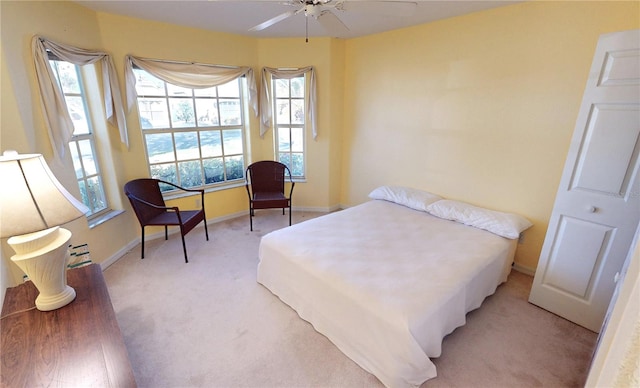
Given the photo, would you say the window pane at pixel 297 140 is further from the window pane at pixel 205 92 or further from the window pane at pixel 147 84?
the window pane at pixel 147 84

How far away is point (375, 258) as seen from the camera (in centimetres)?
217

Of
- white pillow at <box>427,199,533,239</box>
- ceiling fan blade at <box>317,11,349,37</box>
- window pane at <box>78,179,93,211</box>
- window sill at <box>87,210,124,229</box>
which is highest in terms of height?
ceiling fan blade at <box>317,11,349,37</box>

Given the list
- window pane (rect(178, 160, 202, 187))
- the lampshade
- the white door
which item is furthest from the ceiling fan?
window pane (rect(178, 160, 202, 187))

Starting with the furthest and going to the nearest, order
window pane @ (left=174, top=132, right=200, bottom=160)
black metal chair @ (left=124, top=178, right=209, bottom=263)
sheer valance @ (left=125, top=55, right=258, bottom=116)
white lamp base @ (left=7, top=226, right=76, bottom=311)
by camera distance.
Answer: window pane @ (left=174, top=132, right=200, bottom=160)
sheer valance @ (left=125, top=55, right=258, bottom=116)
black metal chair @ (left=124, top=178, right=209, bottom=263)
white lamp base @ (left=7, top=226, right=76, bottom=311)

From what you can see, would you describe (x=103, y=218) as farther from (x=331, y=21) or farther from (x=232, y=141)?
(x=331, y=21)

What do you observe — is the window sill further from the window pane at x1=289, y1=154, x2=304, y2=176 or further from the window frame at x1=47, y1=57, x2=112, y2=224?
the window pane at x1=289, y1=154, x2=304, y2=176

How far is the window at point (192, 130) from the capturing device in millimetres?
3328

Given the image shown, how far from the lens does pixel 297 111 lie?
411cm

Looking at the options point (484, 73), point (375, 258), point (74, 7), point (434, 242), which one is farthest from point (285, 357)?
point (74, 7)

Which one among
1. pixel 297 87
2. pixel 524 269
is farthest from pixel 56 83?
pixel 524 269

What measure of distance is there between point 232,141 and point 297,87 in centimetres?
119

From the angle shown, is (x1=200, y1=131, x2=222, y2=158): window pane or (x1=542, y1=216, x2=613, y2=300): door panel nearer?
(x1=542, y1=216, x2=613, y2=300): door panel

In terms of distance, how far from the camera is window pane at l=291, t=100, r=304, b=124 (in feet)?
13.4

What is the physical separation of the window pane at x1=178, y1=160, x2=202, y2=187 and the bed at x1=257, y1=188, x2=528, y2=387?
1865 millimetres
